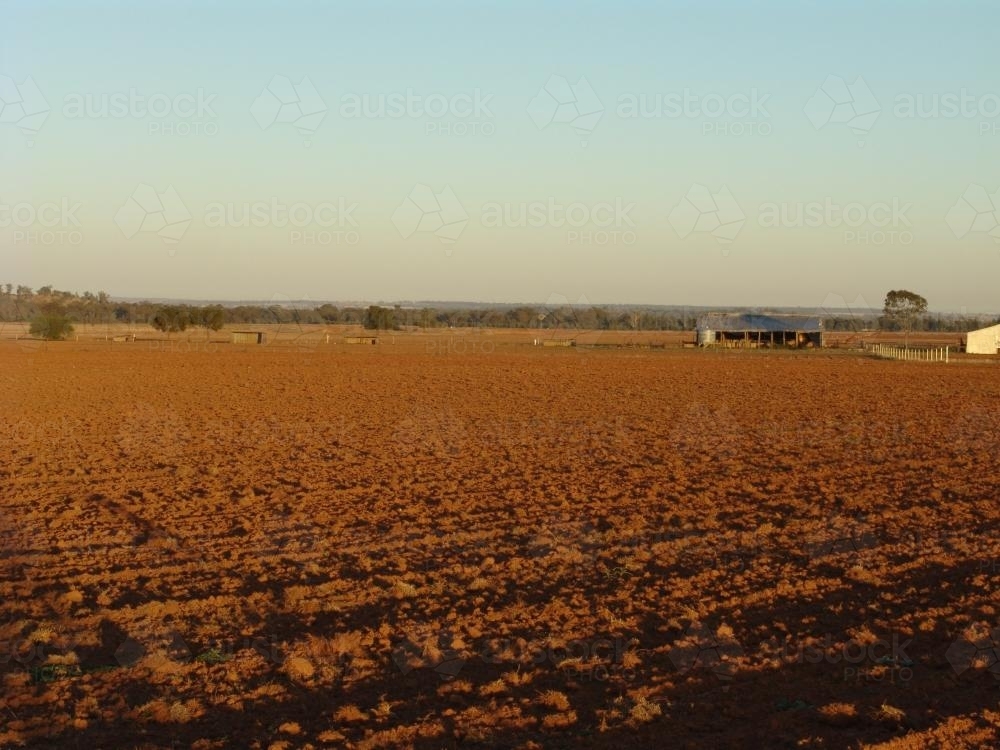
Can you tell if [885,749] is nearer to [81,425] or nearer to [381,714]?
[381,714]

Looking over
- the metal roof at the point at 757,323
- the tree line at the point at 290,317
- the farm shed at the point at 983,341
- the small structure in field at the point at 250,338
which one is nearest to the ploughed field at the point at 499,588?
the farm shed at the point at 983,341

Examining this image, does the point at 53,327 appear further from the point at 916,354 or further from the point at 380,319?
the point at 916,354

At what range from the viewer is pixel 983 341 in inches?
2574

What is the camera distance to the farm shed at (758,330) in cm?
8056

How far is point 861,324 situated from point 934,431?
180m

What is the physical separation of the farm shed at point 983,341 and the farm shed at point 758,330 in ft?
48.8

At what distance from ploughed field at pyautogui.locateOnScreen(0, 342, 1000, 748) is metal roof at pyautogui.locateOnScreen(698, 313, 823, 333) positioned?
63131 millimetres

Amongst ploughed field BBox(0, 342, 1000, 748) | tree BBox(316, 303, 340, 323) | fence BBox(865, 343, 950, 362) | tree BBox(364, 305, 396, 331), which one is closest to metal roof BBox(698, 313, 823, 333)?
fence BBox(865, 343, 950, 362)

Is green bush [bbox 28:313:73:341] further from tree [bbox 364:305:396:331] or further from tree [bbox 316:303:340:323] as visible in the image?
tree [bbox 316:303:340:323]

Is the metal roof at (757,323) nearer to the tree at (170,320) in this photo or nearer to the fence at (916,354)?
the fence at (916,354)

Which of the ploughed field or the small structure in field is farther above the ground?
the small structure in field

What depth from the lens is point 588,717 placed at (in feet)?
19.5

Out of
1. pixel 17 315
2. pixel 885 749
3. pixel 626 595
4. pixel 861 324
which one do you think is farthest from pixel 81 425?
pixel 861 324

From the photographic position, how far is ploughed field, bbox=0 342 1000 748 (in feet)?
19.6
